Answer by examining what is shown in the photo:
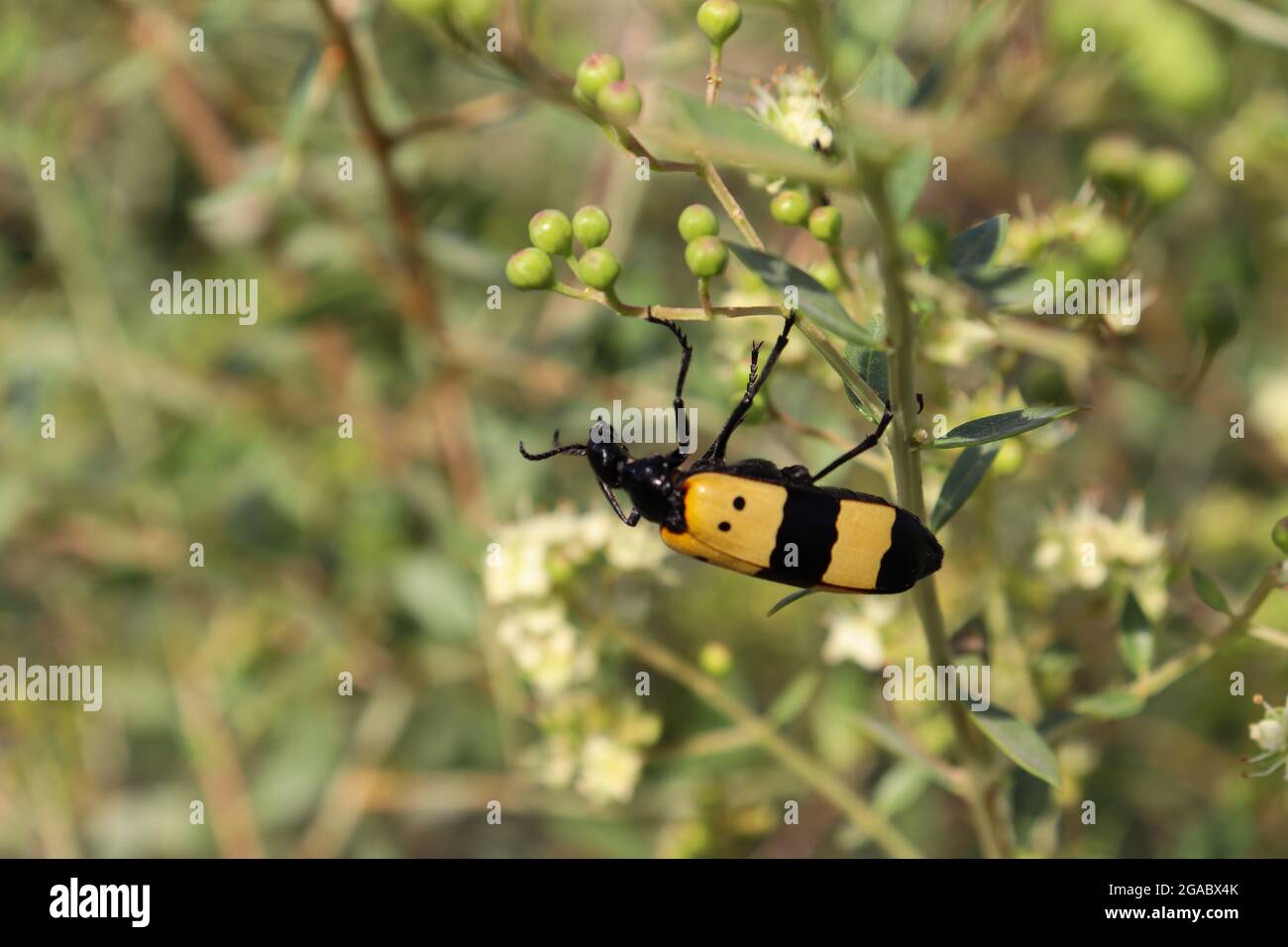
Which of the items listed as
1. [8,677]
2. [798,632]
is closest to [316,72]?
[798,632]

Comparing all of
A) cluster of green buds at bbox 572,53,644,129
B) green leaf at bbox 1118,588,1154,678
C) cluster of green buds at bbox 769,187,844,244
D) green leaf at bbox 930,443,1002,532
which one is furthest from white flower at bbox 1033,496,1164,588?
cluster of green buds at bbox 572,53,644,129

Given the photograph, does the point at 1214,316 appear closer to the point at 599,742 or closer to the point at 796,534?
the point at 796,534

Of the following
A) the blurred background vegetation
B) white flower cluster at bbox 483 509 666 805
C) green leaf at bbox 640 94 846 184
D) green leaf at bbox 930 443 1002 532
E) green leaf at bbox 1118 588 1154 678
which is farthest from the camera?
the blurred background vegetation

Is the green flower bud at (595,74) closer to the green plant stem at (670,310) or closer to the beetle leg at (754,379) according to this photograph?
the green plant stem at (670,310)

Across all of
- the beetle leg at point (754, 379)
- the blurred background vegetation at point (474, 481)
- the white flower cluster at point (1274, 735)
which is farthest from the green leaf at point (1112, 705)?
the beetle leg at point (754, 379)

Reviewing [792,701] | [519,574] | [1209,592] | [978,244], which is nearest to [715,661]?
[792,701]

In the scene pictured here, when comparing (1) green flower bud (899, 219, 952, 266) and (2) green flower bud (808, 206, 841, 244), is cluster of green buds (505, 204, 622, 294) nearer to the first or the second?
(2) green flower bud (808, 206, 841, 244)
